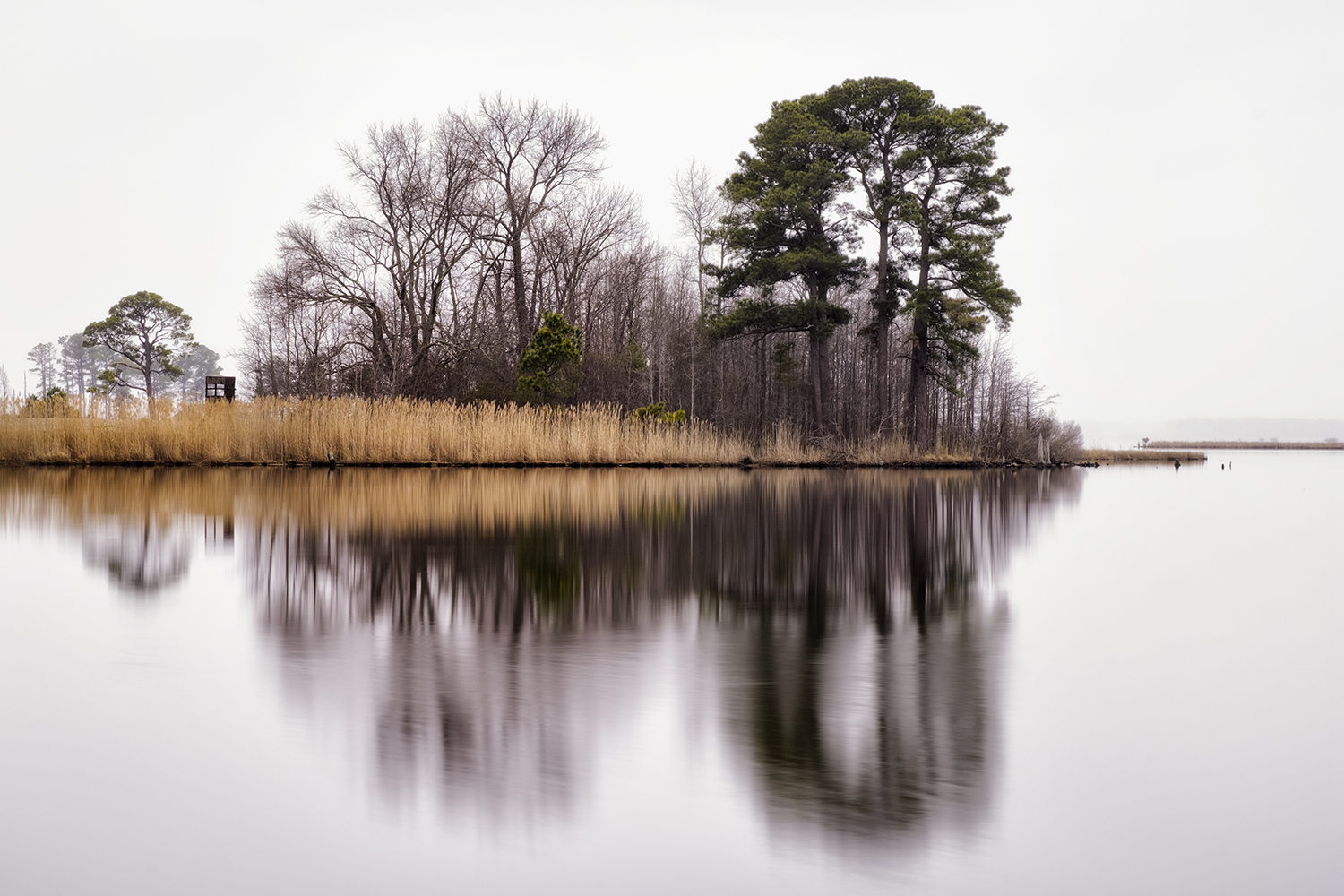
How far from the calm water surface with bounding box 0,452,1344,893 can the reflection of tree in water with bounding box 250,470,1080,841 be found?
0.02 metres

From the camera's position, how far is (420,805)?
2418 mm

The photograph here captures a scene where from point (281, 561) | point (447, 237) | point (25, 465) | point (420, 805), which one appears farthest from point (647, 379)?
point (420, 805)

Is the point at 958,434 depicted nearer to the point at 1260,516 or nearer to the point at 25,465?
the point at 1260,516

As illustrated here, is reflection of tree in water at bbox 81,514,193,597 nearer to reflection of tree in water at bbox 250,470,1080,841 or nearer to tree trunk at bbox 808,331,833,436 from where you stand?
reflection of tree in water at bbox 250,470,1080,841

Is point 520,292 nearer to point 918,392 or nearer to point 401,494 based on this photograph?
point 918,392

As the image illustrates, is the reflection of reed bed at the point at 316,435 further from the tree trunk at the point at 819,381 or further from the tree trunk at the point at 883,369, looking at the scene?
the tree trunk at the point at 883,369

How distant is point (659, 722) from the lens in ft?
10.2

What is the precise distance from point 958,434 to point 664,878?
29963 mm

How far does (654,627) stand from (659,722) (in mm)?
1503

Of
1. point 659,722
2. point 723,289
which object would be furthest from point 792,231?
point 659,722

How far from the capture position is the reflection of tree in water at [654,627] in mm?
2629

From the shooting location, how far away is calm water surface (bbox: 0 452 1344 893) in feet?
7.03

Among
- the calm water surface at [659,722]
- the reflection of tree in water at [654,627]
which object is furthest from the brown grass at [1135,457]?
the calm water surface at [659,722]

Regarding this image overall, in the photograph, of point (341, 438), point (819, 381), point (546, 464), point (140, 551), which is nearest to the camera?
Answer: point (140, 551)
